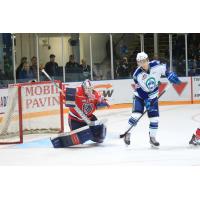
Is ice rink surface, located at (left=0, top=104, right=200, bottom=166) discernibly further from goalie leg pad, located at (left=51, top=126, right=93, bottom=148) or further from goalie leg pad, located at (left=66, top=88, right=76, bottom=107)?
goalie leg pad, located at (left=66, top=88, right=76, bottom=107)

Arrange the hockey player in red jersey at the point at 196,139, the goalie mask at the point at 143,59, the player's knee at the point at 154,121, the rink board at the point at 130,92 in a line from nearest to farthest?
1. the goalie mask at the point at 143,59
2. the player's knee at the point at 154,121
3. the hockey player in red jersey at the point at 196,139
4. the rink board at the point at 130,92

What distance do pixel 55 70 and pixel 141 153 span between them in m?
3.52

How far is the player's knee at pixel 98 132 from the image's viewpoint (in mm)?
4160

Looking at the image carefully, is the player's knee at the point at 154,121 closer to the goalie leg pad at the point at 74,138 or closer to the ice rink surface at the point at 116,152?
the ice rink surface at the point at 116,152

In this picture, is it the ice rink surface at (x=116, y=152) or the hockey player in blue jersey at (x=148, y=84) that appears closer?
the ice rink surface at (x=116, y=152)

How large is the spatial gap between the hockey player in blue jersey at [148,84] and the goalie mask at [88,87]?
1.23 ft

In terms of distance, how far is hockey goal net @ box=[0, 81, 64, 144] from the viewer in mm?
4602

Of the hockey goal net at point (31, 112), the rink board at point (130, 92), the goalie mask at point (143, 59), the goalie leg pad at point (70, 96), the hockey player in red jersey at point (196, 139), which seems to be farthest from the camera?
the rink board at point (130, 92)

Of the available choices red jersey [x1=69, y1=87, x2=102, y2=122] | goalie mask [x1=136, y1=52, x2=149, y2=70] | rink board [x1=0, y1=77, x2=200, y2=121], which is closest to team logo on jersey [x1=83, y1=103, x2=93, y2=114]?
red jersey [x1=69, y1=87, x2=102, y2=122]

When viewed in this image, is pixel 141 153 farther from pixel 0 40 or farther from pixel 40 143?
pixel 0 40

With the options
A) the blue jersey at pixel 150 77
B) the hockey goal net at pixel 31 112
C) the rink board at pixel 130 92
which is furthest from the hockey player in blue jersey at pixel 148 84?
the rink board at pixel 130 92

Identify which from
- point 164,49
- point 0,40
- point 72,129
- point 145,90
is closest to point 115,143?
point 72,129

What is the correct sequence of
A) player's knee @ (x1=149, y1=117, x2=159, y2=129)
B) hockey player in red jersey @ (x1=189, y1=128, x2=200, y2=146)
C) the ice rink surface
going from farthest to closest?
1. hockey player in red jersey @ (x1=189, y1=128, x2=200, y2=146)
2. player's knee @ (x1=149, y1=117, x2=159, y2=129)
3. the ice rink surface

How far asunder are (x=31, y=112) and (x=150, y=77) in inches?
57.7
